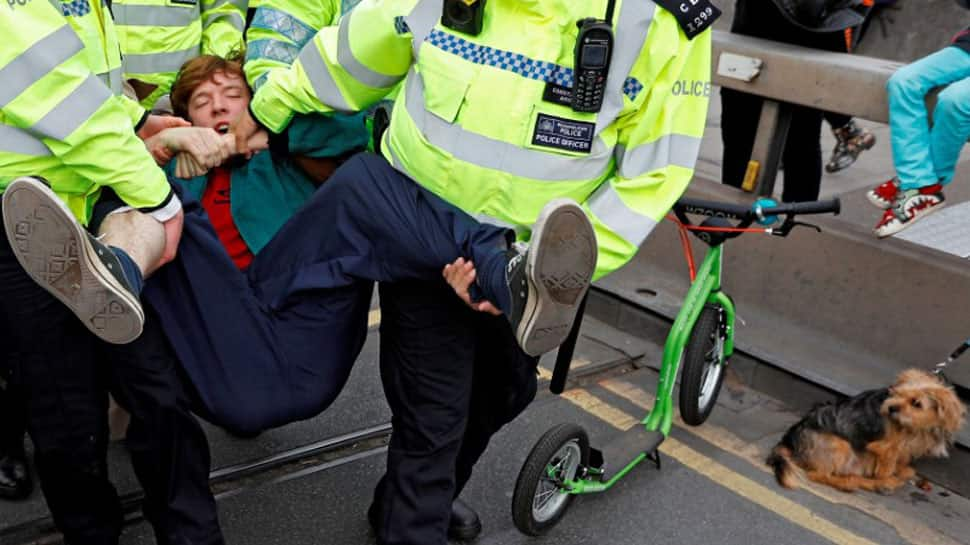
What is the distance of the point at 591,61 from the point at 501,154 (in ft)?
1.08

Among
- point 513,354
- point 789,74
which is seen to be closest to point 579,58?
point 513,354

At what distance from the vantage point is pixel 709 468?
405 centimetres

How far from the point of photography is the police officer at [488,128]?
2.38m

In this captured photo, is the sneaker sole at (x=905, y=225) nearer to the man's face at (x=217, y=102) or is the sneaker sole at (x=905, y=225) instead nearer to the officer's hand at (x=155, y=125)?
the man's face at (x=217, y=102)

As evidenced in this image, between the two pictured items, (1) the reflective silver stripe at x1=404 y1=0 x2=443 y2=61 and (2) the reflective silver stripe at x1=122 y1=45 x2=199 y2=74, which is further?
(2) the reflective silver stripe at x1=122 y1=45 x2=199 y2=74

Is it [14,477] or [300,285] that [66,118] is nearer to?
[300,285]

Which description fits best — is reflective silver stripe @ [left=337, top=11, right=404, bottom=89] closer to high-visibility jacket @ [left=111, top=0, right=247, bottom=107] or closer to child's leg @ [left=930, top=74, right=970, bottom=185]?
high-visibility jacket @ [left=111, top=0, right=247, bottom=107]

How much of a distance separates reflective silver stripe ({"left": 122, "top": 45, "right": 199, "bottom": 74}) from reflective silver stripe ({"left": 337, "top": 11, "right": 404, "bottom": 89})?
1.54 m

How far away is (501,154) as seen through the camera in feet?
8.04

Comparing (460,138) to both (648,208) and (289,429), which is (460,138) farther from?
(289,429)

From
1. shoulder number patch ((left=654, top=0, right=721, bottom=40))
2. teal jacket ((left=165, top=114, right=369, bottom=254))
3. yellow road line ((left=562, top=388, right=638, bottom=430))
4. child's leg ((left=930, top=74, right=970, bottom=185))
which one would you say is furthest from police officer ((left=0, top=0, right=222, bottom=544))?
child's leg ((left=930, top=74, right=970, bottom=185))

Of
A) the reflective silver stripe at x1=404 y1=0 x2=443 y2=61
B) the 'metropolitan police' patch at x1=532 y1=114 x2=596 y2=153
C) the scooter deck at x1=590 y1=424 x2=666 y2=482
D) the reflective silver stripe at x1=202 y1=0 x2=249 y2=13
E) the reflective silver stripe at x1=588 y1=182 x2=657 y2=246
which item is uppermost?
the reflective silver stripe at x1=404 y1=0 x2=443 y2=61

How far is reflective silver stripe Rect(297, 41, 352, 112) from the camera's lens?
279 cm

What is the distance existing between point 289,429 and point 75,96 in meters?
2.01
